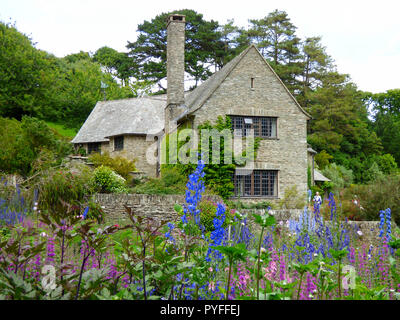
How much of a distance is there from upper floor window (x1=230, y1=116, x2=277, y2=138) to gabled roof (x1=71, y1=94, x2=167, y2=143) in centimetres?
748

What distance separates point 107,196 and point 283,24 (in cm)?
3530

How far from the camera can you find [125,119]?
27.9 meters

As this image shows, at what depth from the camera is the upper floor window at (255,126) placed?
1923cm

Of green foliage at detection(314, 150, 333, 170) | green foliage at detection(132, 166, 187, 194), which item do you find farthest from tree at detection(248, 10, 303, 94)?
green foliage at detection(132, 166, 187, 194)

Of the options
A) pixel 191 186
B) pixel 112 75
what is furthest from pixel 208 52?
pixel 191 186

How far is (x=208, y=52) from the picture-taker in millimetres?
39438

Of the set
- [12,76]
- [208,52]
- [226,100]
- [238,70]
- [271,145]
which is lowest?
[271,145]

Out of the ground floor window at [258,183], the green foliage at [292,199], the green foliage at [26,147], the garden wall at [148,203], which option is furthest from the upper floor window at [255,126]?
the green foliage at [26,147]

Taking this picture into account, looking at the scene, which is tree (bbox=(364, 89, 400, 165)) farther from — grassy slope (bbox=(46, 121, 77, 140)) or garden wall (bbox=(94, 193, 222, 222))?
garden wall (bbox=(94, 193, 222, 222))

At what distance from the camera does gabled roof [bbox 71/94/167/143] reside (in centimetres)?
2636

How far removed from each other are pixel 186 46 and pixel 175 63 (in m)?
19.6

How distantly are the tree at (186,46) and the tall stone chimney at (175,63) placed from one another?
59.9 feet
